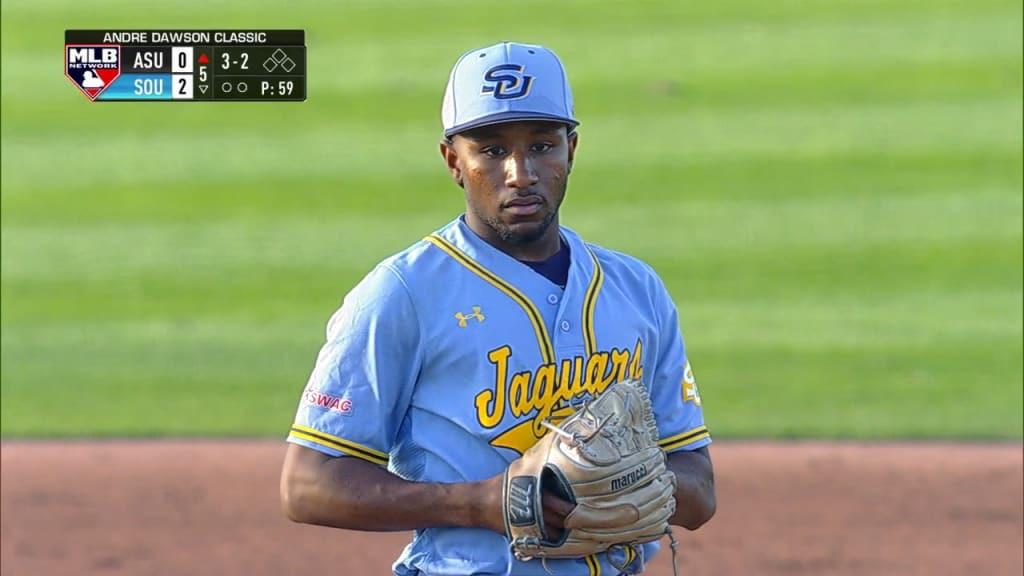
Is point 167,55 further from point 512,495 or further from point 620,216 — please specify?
point 512,495

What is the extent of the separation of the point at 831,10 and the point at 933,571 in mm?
5260

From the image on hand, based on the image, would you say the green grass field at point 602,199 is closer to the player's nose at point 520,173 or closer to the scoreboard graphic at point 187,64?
the scoreboard graphic at point 187,64

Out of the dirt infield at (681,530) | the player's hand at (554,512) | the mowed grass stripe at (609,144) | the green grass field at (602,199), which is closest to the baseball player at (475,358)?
the player's hand at (554,512)

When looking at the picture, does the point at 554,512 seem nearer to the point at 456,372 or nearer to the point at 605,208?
the point at 456,372

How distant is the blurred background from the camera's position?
8508 mm

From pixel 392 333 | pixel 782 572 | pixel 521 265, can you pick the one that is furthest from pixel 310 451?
pixel 782 572

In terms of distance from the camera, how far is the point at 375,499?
2.46m

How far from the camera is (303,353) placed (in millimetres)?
8984

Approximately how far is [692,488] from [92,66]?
6.61 metres

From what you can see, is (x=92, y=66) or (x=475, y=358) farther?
(x=92, y=66)

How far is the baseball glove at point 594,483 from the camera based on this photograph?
2.38 meters

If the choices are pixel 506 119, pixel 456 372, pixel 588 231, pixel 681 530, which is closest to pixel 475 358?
pixel 456 372

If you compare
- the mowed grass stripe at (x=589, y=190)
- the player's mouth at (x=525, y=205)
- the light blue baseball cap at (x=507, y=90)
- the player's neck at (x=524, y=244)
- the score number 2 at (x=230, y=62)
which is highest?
the score number 2 at (x=230, y=62)

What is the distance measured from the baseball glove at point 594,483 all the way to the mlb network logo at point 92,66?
608 centimetres
